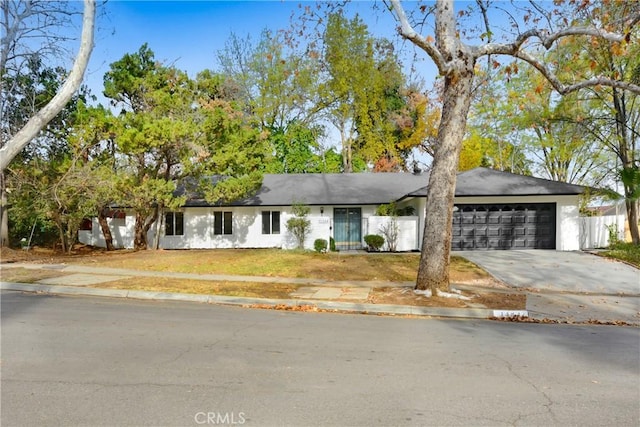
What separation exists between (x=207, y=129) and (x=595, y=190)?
17897 millimetres

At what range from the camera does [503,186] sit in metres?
22.5

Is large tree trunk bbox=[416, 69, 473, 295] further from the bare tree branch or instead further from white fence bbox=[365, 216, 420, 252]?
white fence bbox=[365, 216, 420, 252]

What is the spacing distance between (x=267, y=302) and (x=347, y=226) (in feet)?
51.6

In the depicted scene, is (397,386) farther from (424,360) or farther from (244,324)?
(244,324)

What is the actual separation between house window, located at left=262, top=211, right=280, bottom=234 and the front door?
3.39 meters

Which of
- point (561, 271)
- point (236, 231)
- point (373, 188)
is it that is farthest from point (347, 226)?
point (561, 271)

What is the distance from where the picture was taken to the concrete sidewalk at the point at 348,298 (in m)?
10.0

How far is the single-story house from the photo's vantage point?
2206 cm

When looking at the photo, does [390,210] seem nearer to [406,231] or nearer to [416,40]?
[406,231]

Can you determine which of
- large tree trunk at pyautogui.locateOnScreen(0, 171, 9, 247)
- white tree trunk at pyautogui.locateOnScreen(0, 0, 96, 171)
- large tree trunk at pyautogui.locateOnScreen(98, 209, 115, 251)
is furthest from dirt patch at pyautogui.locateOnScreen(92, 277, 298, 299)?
large tree trunk at pyautogui.locateOnScreen(98, 209, 115, 251)

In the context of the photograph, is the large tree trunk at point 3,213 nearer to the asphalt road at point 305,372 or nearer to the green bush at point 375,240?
the asphalt road at point 305,372

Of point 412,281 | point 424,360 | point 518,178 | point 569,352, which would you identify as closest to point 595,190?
point 518,178

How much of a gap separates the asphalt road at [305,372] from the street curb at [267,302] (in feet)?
4.35

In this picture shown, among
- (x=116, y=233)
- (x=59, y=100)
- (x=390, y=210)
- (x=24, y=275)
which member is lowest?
(x=24, y=275)
